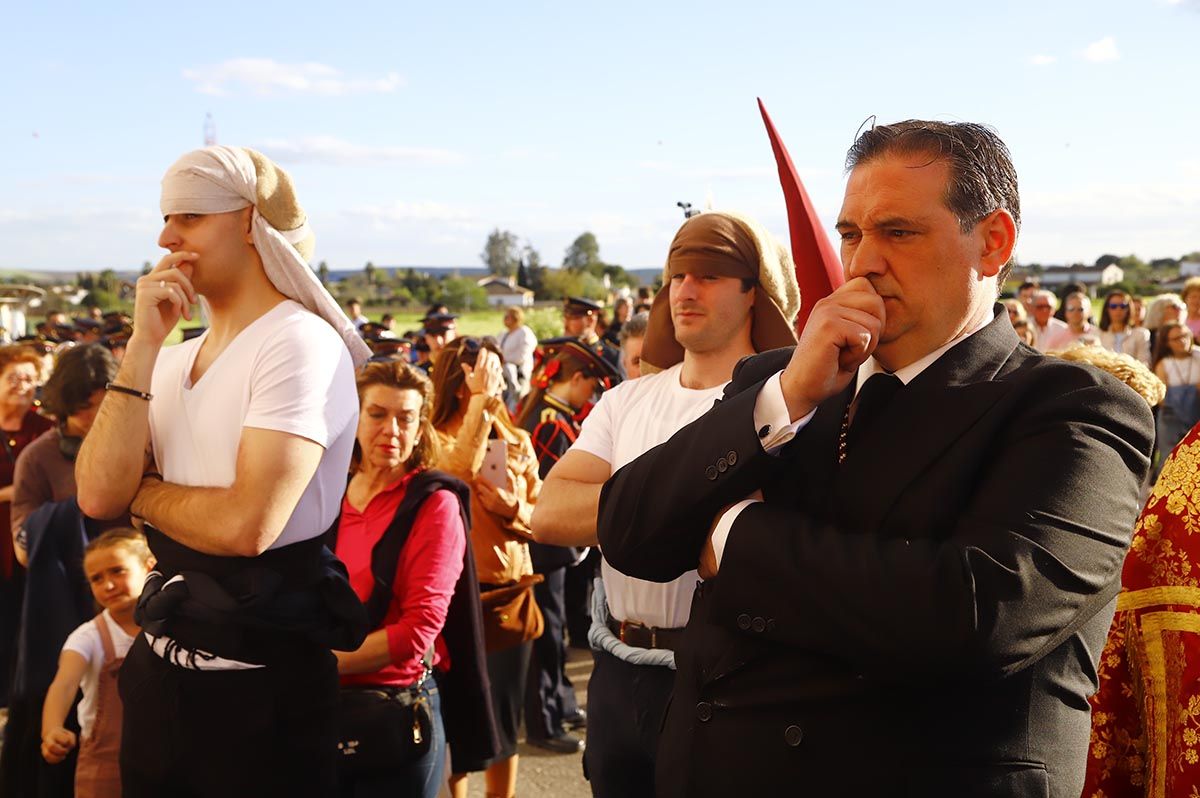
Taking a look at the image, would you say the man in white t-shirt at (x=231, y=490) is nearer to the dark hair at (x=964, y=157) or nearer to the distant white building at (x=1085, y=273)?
the dark hair at (x=964, y=157)

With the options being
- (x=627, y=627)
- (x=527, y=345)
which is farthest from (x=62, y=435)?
(x=527, y=345)

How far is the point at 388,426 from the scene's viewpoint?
348 centimetres

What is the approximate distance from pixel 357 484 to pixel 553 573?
2.01 metres

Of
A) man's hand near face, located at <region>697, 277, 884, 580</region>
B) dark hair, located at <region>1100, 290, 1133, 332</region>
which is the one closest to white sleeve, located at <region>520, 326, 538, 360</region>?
dark hair, located at <region>1100, 290, 1133, 332</region>

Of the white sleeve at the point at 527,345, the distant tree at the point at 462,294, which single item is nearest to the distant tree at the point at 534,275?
the distant tree at the point at 462,294

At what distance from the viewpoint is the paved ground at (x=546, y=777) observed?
16.4 feet

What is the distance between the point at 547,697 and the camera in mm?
5645

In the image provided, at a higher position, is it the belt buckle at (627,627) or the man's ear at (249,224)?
the man's ear at (249,224)

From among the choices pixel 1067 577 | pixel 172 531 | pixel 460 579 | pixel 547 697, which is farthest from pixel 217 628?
pixel 547 697

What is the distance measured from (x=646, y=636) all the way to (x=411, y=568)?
93 cm

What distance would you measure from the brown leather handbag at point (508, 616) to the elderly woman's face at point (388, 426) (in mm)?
1005

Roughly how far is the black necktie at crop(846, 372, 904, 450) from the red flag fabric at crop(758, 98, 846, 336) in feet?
1.78

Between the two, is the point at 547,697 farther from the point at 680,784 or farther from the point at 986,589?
the point at 986,589

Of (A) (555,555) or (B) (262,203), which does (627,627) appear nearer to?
(B) (262,203)
